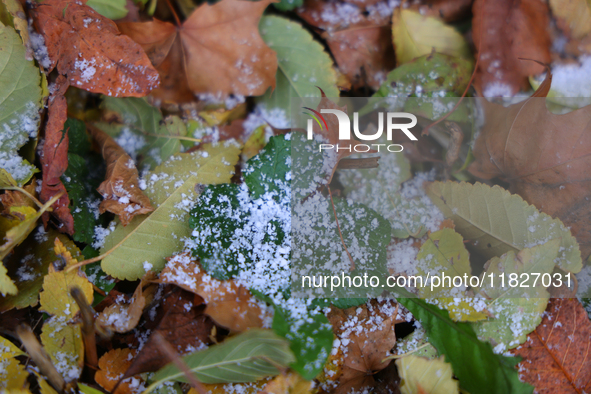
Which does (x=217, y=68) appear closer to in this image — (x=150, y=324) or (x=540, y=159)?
(x=150, y=324)

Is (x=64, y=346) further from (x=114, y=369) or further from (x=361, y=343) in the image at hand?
(x=361, y=343)

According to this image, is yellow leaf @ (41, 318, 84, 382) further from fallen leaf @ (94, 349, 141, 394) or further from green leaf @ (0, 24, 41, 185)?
green leaf @ (0, 24, 41, 185)

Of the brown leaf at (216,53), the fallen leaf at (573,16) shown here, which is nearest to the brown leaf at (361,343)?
the brown leaf at (216,53)

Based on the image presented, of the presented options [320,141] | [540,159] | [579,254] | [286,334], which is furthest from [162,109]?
[579,254]

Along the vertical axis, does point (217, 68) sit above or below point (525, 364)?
above

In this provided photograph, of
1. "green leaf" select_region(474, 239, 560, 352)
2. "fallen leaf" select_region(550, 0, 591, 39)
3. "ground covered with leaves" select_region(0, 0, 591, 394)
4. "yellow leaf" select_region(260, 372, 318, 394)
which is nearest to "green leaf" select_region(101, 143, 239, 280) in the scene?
"ground covered with leaves" select_region(0, 0, 591, 394)

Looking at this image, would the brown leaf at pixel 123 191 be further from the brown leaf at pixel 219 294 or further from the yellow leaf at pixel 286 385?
the yellow leaf at pixel 286 385
